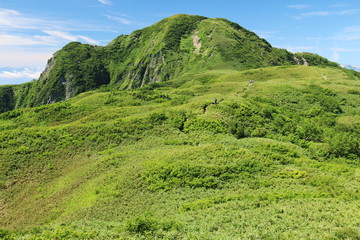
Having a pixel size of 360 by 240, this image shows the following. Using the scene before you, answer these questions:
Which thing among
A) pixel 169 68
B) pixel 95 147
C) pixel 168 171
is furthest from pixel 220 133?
pixel 169 68

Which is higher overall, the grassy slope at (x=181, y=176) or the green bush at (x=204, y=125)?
the green bush at (x=204, y=125)

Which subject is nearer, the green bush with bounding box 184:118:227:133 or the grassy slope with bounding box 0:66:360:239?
the grassy slope with bounding box 0:66:360:239

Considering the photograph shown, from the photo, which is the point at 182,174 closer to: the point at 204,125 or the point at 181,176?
the point at 181,176

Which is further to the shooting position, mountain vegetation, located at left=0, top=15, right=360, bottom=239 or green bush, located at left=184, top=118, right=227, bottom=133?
green bush, located at left=184, top=118, right=227, bottom=133

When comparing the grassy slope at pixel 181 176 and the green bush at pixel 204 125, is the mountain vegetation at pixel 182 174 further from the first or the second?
the green bush at pixel 204 125

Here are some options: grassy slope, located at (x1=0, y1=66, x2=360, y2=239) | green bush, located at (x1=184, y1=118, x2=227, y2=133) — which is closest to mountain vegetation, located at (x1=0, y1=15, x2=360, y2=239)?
grassy slope, located at (x1=0, y1=66, x2=360, y2=239)

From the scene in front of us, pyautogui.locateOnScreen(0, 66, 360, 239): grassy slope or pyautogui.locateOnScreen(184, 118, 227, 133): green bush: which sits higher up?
pyautogui.locateOnScreen(184, 118, 227, 133): green bush

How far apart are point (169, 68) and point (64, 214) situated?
547ft

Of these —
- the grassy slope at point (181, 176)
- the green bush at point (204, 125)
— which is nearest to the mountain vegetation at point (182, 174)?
the grassy slope at point (181, 176)

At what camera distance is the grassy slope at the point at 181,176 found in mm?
16953

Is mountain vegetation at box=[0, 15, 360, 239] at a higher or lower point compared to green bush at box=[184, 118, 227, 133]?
lower

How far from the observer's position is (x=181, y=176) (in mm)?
26938

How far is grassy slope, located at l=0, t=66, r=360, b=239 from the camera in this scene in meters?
17.0

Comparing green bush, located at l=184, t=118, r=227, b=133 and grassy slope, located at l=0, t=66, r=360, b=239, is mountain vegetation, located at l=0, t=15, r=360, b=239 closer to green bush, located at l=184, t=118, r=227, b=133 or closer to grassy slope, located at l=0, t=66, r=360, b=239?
grassy slope, located at l=0, t=66, r=360, b=239
